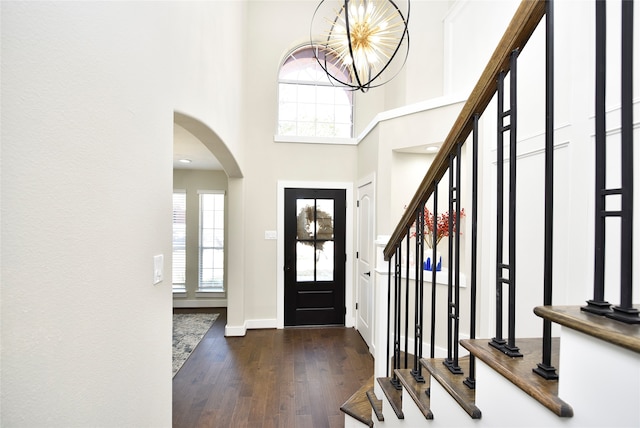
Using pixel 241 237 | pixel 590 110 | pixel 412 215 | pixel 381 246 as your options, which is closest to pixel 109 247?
pixel 412 215

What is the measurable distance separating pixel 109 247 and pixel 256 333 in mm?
3522

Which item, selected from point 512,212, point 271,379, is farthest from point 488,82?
point 271,379

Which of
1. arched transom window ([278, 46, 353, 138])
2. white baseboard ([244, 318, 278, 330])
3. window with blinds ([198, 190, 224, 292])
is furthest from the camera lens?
window with blinds ([198, 190, 224, 292])

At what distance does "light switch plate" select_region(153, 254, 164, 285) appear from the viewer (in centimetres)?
138

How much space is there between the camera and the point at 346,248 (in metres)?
4.51

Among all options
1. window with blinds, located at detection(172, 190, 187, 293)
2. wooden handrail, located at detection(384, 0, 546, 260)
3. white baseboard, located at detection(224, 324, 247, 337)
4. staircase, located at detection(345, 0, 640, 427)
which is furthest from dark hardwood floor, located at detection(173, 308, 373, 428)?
wooden handrail, located at detection(384, 0, 546, 260)

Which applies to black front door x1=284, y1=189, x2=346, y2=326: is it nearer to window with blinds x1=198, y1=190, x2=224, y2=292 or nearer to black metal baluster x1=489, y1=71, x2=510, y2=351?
window with blinds x1=198, y1=190, x2=224, y2=292

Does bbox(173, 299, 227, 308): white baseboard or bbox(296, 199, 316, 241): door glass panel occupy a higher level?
bbox(296, 199, 316, 241): door glass panel

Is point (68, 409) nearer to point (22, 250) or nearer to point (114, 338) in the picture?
point (114, 338)

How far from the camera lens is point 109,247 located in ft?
3.36

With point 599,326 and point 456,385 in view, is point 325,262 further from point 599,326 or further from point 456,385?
point 599,326

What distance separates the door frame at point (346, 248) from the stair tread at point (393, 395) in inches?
107

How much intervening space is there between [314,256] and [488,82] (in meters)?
3.70

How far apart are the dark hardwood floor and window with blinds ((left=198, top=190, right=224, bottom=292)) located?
1.53 metres
